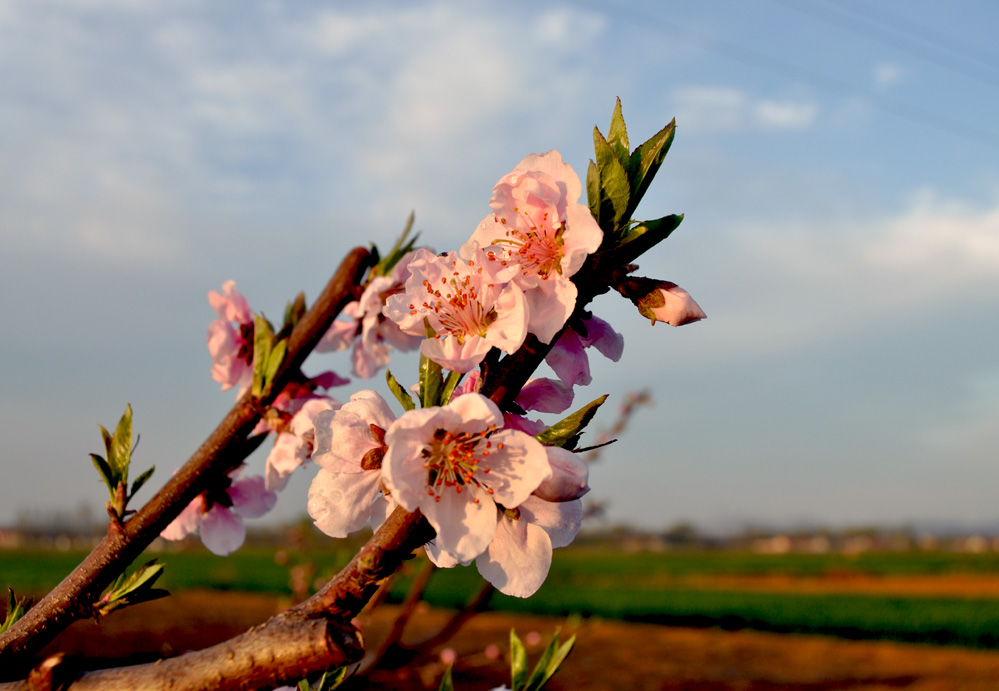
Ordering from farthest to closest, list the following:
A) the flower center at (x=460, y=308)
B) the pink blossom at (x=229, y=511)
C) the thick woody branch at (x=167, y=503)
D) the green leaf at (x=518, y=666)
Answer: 1. the pink blossom at (x=229, y=511)
2. the green leaf at (x=518, y=666)
3. the thick woody branch at (x=167, y=503)
4. the flower center at (x=460, y=308)

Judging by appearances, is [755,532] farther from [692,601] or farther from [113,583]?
[113,583]

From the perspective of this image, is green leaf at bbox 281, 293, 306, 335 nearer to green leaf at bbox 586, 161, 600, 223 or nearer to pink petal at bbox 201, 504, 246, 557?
pink petal at bbox 201, 504, 246, 557

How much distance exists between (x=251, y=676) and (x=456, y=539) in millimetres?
200

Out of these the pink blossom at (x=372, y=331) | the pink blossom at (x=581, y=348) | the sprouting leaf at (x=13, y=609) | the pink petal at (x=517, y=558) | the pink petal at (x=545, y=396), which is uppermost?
the pink blossom at (x=372, y=331)

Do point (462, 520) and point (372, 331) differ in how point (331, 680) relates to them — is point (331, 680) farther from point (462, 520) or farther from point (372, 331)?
point (372, 331)

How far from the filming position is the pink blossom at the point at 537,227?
700 millimetres

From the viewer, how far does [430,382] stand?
720 millimetres

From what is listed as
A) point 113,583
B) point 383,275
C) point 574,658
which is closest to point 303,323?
point 383,275

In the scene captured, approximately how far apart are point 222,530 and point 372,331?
0.46 m

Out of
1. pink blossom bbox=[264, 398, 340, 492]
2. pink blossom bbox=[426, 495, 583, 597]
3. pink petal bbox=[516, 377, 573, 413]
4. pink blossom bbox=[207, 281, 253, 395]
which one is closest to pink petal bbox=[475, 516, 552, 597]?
pink blossom bbox=[426, 495, 583, 597]

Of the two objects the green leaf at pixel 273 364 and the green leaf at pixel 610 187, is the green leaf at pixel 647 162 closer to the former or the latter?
the green leaf at pixel 610 187

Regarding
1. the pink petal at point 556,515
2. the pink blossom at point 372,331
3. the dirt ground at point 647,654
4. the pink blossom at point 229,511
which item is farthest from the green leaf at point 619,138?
the dirt ground at point 647,654

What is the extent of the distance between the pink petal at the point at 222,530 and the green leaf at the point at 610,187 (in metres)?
0.92

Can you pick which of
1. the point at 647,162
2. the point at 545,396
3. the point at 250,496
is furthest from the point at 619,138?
the point at 250,496
